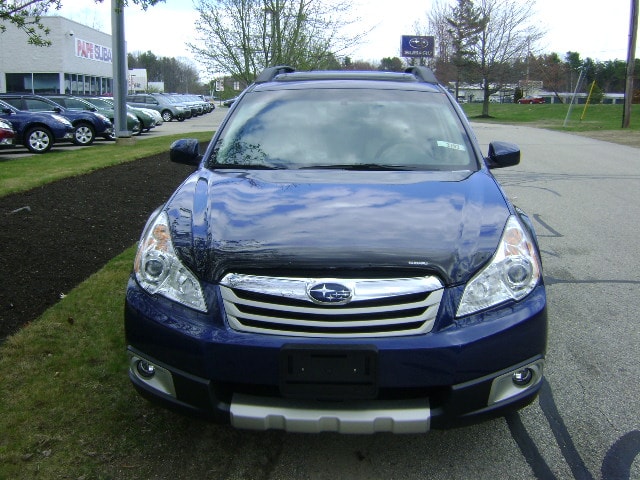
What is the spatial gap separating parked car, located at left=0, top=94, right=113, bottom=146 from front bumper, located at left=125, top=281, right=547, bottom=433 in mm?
17334

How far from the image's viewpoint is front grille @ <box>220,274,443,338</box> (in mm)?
2586

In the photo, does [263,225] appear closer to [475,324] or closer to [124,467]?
[475,324]

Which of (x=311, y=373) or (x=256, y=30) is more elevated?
(x=256, y=30)

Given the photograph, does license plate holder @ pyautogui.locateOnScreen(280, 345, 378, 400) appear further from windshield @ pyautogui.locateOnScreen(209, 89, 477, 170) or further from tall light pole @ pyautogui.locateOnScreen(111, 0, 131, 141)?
tall light pole @ pyautogui.locateOnScreen(111, 0, 131, 141)

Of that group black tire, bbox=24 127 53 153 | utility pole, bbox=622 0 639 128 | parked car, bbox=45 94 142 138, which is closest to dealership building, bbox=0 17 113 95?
parked car, bbox=45 94 142 138

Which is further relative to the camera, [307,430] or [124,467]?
[124,467]

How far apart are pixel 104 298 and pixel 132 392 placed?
164 centimetres

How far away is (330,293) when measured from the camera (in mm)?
2598

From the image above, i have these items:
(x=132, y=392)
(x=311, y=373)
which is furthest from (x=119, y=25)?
(x=311, y=373)

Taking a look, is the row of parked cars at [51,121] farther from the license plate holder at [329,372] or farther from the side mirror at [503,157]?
the license plate holder at [329,372]

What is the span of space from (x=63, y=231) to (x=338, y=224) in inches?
191

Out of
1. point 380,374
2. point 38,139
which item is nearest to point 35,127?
point 38,139

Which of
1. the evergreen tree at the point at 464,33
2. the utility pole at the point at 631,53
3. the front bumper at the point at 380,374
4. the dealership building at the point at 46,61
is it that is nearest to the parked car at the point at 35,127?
the front bumper at the point at 380,374

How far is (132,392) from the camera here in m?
3.57
